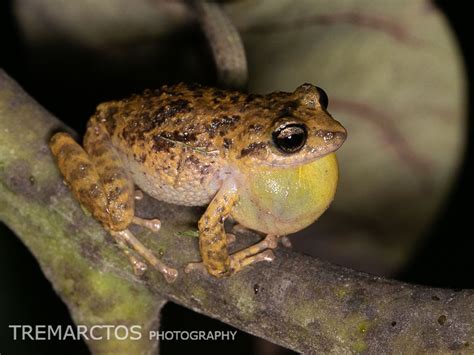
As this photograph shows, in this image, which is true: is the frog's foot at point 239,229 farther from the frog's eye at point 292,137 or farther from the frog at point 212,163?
the frog's eye at point 292,137

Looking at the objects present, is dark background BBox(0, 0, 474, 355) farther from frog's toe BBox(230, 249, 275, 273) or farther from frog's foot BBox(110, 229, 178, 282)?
A: frog's toe BBox(230, 249, 275, 273)

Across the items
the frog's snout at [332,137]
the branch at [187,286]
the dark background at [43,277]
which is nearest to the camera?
the branch at [187,286]

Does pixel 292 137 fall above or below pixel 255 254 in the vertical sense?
above

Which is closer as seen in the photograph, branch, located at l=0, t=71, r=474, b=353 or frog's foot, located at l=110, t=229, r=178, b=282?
branch, located at l=0, t=71, r=474, b=353

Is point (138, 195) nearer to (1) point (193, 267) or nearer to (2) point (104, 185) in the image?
(2) point (104, 185)

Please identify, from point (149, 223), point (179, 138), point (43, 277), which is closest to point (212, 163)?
point (179, 138)

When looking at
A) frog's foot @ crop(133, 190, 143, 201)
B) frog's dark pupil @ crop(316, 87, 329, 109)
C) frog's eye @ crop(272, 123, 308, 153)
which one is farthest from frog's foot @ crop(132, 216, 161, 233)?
frog's dark pupil @ crop(316, 87, 329, 109)

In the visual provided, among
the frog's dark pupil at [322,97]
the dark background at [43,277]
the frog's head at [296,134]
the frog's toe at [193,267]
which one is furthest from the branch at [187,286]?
the dark background at [43,277]
